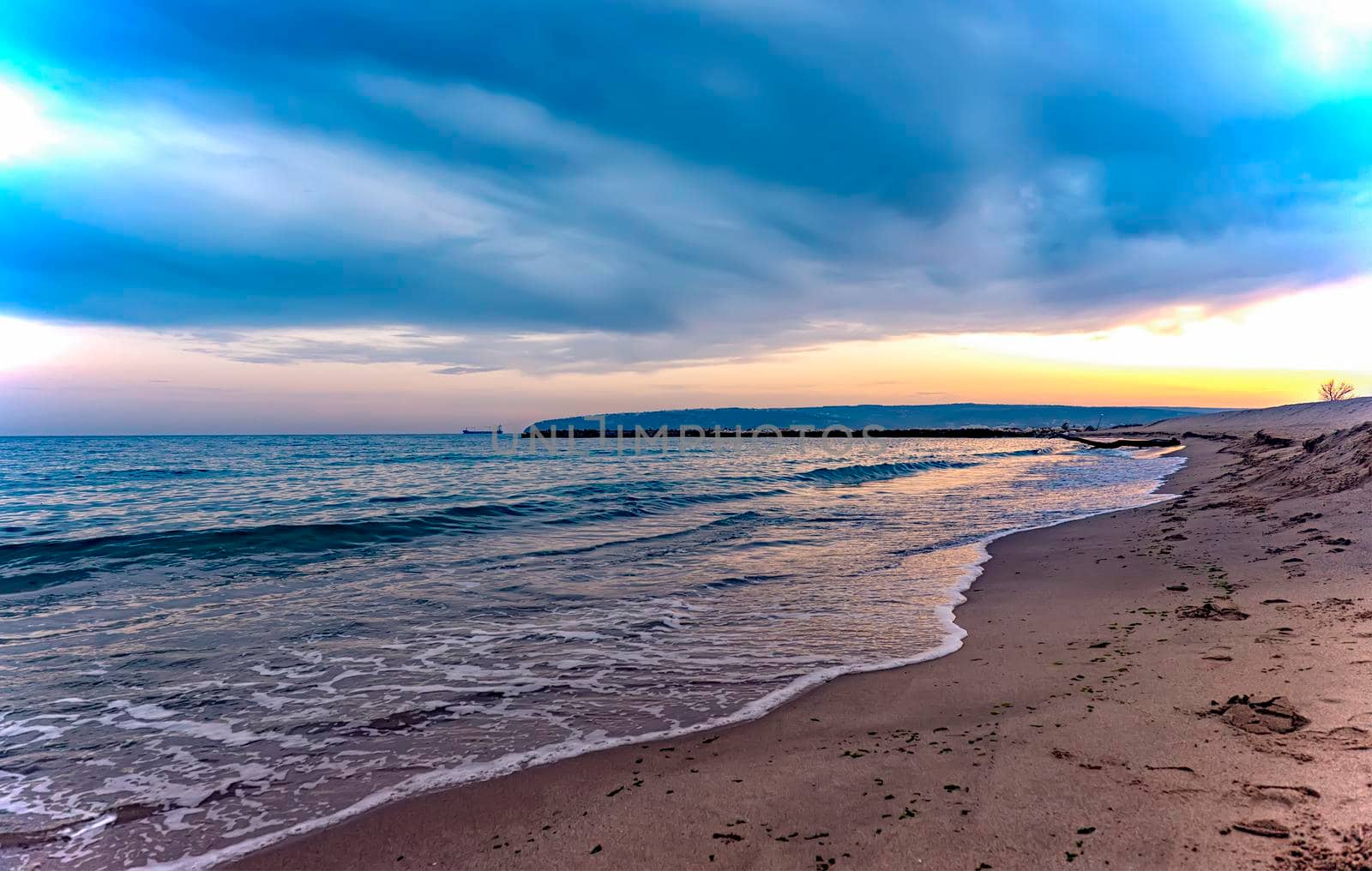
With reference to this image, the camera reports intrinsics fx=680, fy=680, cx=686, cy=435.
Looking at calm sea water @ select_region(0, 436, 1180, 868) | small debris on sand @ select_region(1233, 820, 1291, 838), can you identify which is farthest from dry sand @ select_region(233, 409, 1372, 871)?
calm sea water @ select_region(0, 436, 1180, 868)

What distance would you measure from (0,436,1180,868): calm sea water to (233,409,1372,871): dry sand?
0.65 meters

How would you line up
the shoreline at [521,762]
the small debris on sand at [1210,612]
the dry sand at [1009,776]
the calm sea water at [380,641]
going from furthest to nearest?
the small debris on sand at [1210,612] → the calm sea water at [380,641] → the shoreline at [521,762] → the dry sand at [1009,776]

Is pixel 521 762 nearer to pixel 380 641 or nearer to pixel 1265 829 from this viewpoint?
pixel 380 641

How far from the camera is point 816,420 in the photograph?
196 m

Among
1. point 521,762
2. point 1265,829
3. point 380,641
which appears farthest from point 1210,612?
point 380,641

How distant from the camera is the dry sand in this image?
3367 mm

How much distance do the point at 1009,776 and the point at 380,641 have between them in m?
7.18

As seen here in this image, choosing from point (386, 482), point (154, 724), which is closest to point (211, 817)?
point (154, 724)

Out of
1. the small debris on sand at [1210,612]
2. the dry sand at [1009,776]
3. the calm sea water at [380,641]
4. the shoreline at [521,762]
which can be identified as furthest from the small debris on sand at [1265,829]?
the small debris on sand at [1210,612]

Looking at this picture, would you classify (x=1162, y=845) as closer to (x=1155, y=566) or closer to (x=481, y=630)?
(x=481, y=630)

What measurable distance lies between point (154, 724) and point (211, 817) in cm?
214

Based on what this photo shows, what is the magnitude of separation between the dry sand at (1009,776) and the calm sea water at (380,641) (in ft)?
2.12

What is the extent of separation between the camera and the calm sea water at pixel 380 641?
4965 mm

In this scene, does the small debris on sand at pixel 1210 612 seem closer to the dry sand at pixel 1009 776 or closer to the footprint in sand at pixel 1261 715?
the dry sand at pixel 1009 776
